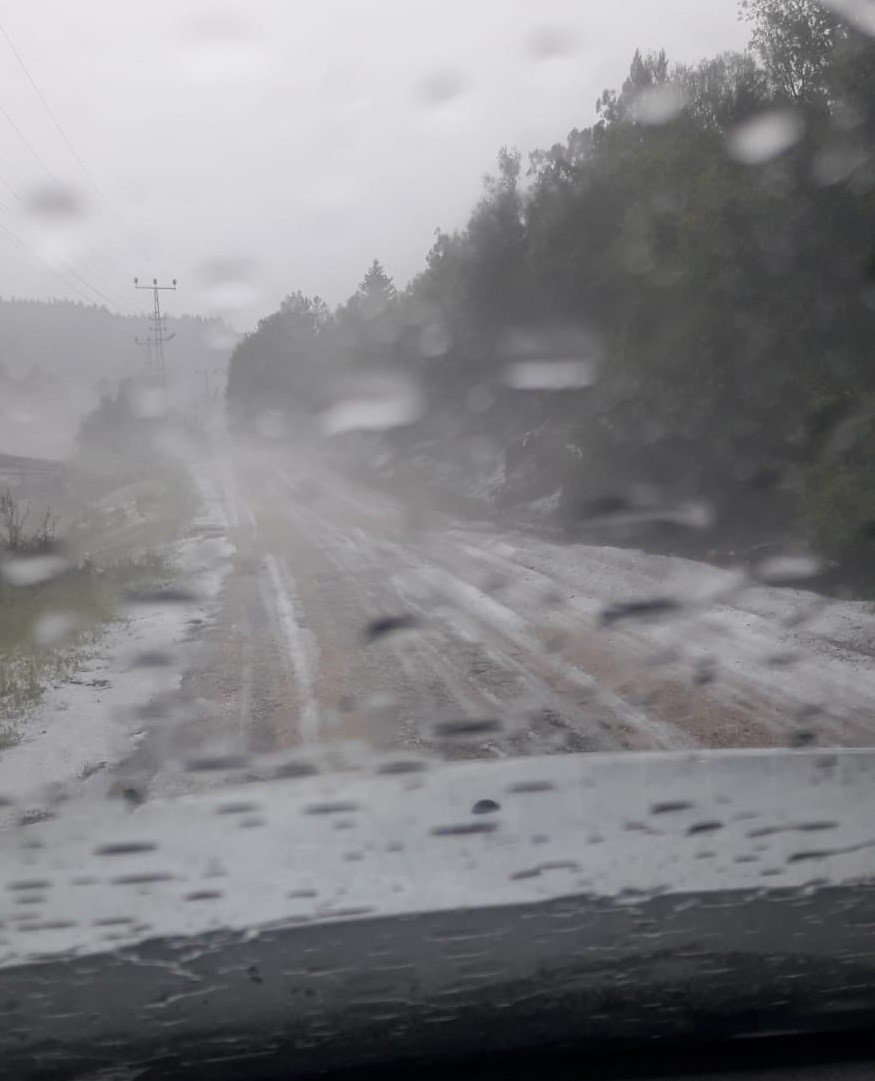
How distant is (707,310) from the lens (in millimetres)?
19234

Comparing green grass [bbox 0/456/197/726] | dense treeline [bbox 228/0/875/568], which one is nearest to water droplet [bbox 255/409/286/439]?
dense treeline [bbox 228/0/875/568]

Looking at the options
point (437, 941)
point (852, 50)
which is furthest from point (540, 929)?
point (852, 50)

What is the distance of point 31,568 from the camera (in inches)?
614

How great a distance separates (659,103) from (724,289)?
8.21 metres

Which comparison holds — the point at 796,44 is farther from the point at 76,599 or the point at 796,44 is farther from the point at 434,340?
the point at 434,340

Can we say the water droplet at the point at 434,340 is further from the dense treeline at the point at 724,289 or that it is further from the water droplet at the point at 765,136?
the water droplet at the point at 765,136

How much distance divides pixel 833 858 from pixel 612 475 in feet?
66.2

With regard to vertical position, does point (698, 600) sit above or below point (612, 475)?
below

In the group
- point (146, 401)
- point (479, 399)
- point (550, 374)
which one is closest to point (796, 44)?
point (550, 374)

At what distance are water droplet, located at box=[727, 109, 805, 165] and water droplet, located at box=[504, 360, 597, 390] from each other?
21.5ft

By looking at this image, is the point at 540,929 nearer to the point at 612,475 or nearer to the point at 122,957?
the point at 122,957

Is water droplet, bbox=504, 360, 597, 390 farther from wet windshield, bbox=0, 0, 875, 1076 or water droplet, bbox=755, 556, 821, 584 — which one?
water droplet, bbox=755, 556, 821, 584

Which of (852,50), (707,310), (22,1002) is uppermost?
(852,50)

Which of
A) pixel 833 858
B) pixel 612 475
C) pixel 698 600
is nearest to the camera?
pixel 833 858
